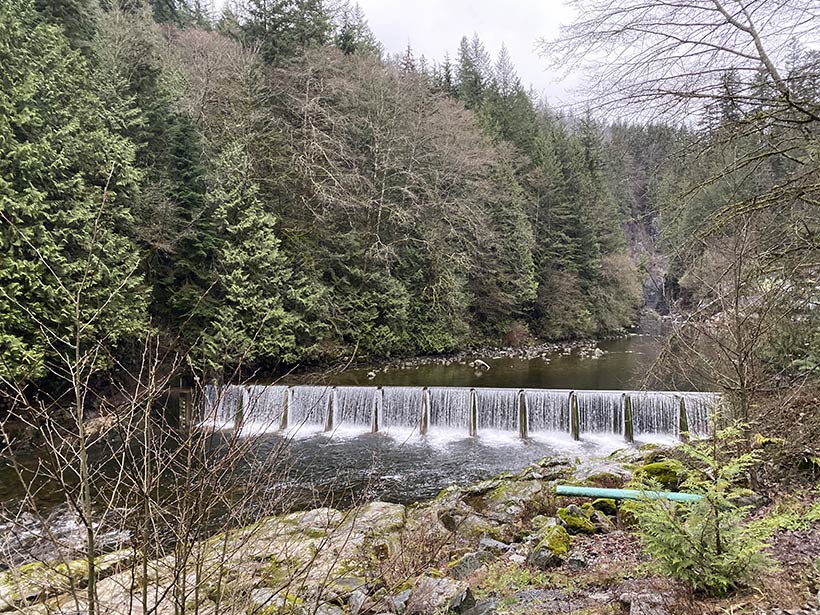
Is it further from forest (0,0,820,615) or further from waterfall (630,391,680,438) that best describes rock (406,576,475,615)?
waterfall (630,391,680,438)

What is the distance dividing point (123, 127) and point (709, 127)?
14489mm

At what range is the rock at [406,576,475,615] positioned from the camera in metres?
3.40

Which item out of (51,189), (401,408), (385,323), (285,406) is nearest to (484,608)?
(285,406)

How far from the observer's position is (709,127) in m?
3.20

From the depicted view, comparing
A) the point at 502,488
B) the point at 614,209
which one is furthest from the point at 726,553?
the point at 614,209

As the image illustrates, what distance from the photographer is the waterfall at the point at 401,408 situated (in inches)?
470

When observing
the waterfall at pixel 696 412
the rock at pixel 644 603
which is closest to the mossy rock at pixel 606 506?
the rock at pixel 644 603

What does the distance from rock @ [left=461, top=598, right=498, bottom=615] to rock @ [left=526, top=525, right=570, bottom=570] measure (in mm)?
898

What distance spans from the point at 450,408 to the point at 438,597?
325 inches

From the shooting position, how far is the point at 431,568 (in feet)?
14.9

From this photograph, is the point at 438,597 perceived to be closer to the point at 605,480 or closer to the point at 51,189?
the point at 605,480

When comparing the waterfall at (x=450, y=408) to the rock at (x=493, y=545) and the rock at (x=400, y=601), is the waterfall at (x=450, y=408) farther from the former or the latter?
the rock at (x=400, y=601)

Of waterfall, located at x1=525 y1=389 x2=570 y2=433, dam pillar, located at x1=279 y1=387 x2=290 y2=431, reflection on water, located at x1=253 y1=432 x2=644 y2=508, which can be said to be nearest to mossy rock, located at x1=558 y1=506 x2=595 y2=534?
dam pillar, located at x1=279 y1=387 x2=290 y2=431

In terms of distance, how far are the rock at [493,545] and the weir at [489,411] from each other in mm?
5678
